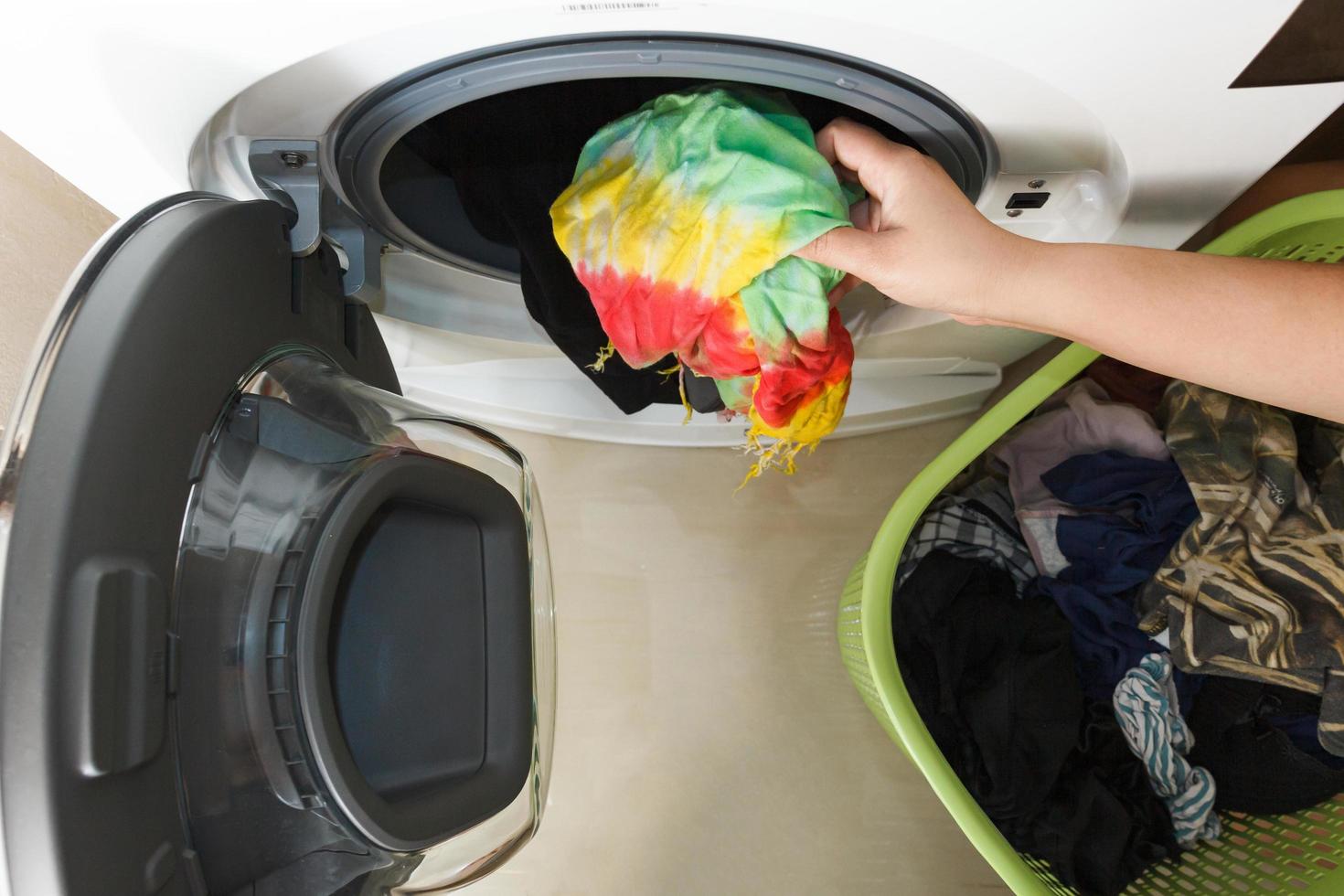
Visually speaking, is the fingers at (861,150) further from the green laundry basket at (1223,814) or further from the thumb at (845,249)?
the green laundry basket at (1223,814)

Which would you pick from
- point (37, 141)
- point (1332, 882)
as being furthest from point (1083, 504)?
point (37, 141)

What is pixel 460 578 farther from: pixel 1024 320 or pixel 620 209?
pixel 1024 320

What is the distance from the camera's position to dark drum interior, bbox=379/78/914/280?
0.65 meters

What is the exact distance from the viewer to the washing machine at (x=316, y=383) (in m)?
0.37

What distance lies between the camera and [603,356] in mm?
771

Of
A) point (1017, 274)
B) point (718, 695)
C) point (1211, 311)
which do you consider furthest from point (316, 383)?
point (718, 695)

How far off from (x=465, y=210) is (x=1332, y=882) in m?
1.00

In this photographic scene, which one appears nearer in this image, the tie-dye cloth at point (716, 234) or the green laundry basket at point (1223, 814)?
the tie-dye cloth at point (716, 234)

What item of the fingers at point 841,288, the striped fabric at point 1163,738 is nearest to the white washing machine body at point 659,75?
the fingers at point 841,288

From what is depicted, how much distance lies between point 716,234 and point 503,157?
0.24 m

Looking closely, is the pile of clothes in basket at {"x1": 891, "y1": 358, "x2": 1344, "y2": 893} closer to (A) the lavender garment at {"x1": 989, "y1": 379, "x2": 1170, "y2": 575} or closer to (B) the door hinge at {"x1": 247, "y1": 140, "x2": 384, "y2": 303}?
(A) the lavender garment at {"x1": 989, "y1": 379, "x2": 1170, "y2": 575}

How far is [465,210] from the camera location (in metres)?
0.74

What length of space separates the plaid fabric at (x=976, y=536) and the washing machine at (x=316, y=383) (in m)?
0.38

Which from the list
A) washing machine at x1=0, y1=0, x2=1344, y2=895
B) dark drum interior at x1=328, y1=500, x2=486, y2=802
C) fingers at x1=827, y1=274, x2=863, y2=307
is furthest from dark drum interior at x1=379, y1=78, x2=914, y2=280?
dark drum interior at x1=328, y1=500, x2=486, y2=802
